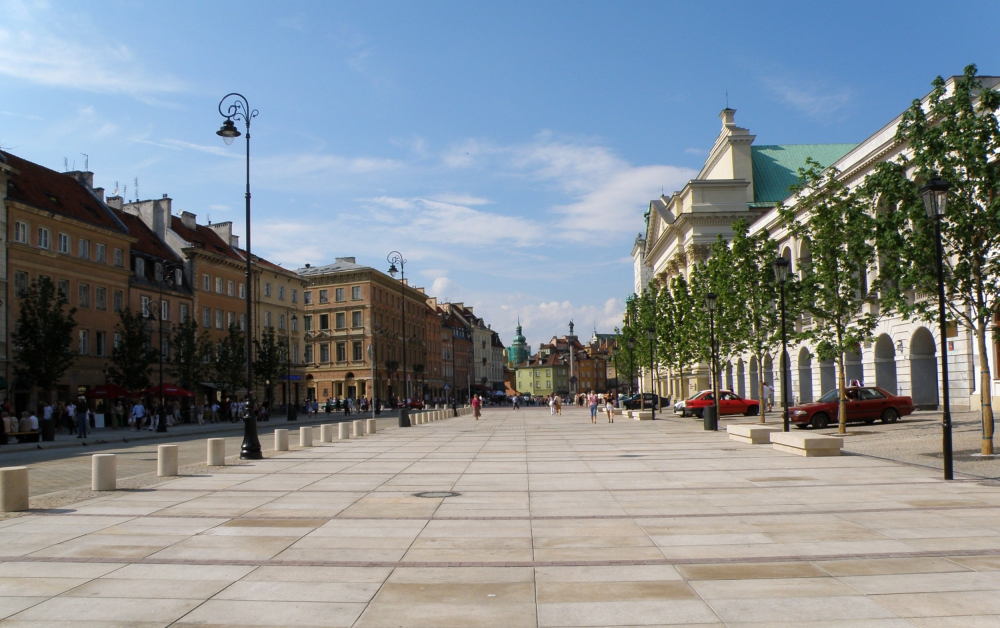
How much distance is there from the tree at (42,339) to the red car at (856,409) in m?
35.9

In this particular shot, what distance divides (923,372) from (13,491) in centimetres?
3949

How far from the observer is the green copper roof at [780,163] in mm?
87375

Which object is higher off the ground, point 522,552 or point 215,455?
point 215,455

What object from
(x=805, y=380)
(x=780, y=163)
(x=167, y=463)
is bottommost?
(x=167, y=463)

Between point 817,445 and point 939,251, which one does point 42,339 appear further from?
point 939,251

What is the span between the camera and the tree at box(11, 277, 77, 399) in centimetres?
4409

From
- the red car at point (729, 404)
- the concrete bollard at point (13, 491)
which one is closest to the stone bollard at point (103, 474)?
the concrete bollard at point (13, 491)

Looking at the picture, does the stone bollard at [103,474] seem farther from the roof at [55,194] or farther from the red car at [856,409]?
the roof at [55,194]

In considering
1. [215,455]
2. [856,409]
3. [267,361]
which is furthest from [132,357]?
[856,409]

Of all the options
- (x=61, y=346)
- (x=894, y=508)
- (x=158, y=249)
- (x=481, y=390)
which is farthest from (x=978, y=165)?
(x=481, y=390)

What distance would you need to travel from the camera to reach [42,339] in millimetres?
44438

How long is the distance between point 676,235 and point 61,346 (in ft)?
207

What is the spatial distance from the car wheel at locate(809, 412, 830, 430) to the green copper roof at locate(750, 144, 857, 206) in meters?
57.8

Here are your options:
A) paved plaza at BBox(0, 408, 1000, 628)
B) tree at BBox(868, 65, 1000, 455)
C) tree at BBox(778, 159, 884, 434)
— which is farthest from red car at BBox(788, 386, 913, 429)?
paved plaza at BBox(0, 408, 1000, 628)
